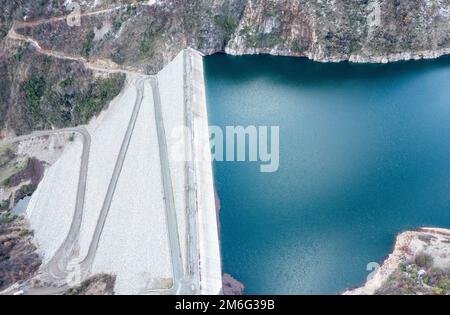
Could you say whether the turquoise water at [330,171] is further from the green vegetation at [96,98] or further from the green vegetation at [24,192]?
the green vegetation at [24,192]

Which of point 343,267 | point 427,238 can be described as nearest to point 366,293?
point 343,267

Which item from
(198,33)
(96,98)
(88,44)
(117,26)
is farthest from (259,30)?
(96,98)

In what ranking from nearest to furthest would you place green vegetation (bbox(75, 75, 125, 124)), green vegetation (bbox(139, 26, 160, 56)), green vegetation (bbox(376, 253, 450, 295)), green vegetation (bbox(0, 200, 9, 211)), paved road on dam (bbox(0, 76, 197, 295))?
1. green vegetation (bbox(376, 253, 450, 295))
2. paved road on dam (bbox(0, 76, 197, 295))
3. green vegetation (bbox(0, 200, 9, 211))
4. green vegetation (bbox(75, 75, 125, 124))
5. green vegetation (bbox(139, 26, 160, 56))

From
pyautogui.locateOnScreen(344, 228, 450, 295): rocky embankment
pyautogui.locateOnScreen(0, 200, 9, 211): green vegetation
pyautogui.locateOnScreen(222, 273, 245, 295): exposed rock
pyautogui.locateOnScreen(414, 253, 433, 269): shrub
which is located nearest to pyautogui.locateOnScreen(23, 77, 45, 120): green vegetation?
pyautogui.locateOnScreen(0, 200, 9, 211): green vegetation

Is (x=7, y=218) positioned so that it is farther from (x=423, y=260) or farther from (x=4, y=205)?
(x=423, y=260)

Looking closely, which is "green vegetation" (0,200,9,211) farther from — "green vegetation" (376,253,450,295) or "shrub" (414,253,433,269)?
"shrub" (414,253,433,269)

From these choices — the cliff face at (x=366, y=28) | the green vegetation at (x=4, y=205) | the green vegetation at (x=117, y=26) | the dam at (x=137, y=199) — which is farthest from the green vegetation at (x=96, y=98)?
the cliff face at (x=366, y=28)
